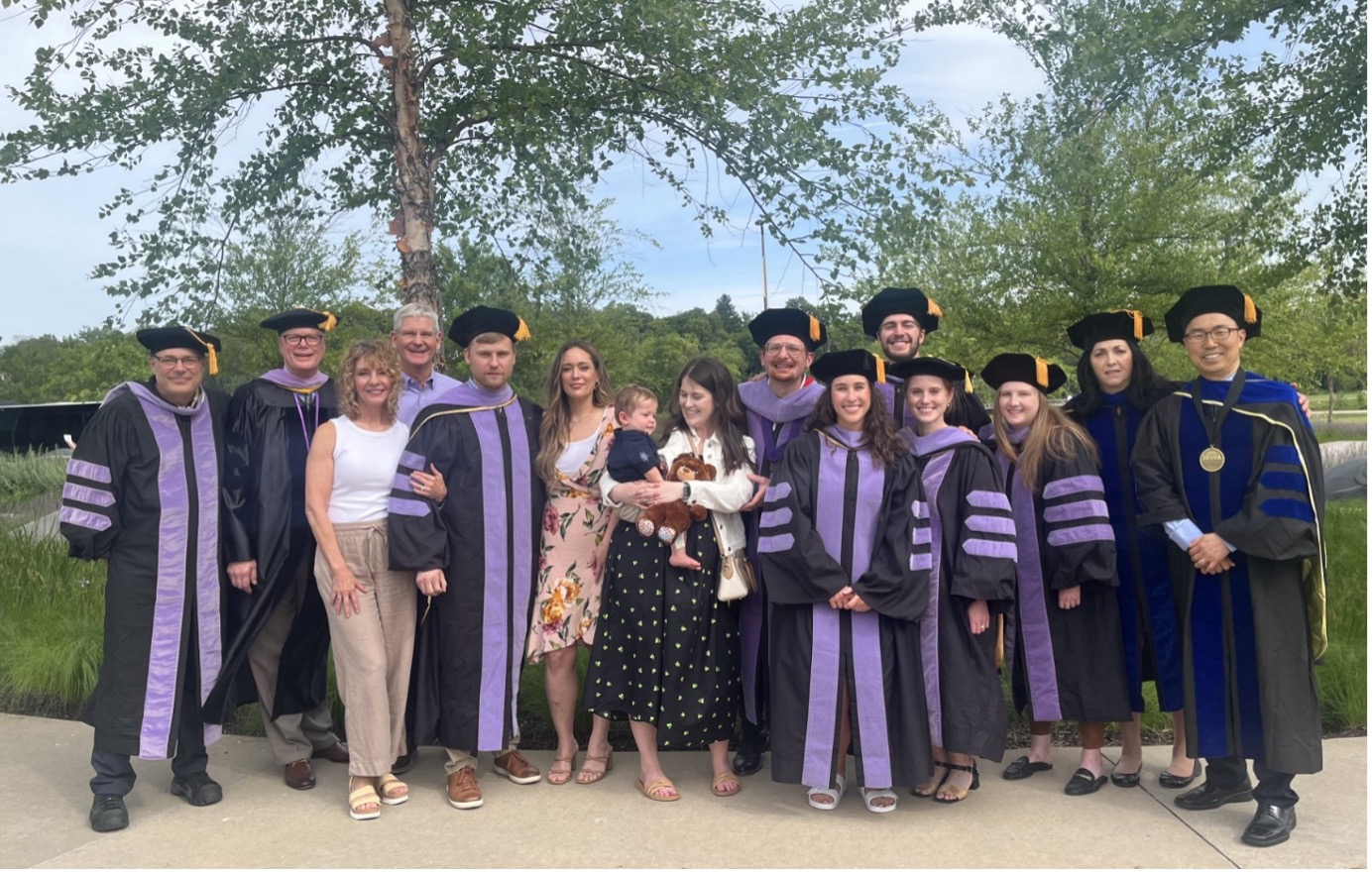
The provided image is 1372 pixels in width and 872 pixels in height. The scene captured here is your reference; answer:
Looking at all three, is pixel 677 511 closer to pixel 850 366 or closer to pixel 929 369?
pixel 850 366

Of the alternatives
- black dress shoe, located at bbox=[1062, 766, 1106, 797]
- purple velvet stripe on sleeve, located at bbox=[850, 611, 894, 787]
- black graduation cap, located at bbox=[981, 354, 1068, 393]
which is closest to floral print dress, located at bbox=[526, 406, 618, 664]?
purple velvet stripe on sleeve, located at bbox=[850, 611, 894, 787]

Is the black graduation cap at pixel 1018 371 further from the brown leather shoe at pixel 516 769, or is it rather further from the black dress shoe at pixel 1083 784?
the brown leather shoe at pixel 516 769

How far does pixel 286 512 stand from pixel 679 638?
1706 mm

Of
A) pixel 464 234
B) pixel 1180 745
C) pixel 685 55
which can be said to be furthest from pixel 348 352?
pixel 1180 745

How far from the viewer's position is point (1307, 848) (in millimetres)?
3674

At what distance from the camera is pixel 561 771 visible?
14.6 feet

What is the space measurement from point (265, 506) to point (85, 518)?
2.11ft

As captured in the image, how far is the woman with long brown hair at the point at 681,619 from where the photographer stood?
4.22m

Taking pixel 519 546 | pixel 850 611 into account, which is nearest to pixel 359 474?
pixel 519 546

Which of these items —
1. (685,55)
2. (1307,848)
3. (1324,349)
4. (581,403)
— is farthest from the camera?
(1324,349)

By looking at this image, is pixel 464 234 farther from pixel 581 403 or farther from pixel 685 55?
pixel 581 403

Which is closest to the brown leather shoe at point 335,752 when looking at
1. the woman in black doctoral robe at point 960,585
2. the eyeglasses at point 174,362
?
the eyeglasses at point 174,362

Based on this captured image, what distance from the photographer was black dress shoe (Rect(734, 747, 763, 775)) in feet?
15.1

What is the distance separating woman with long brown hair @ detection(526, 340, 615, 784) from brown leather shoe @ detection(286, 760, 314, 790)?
1.02 metres
